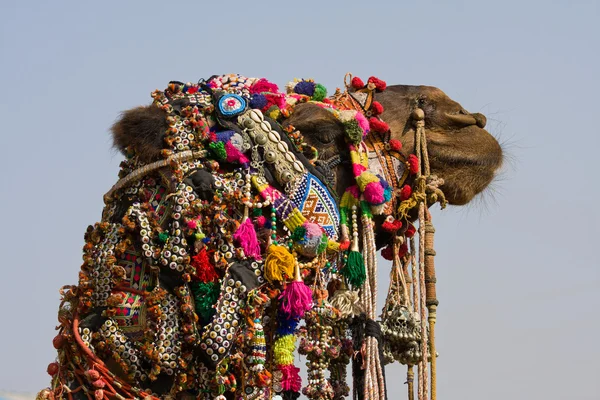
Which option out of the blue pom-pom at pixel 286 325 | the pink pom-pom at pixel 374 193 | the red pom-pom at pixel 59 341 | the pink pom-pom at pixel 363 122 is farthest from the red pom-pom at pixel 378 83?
the red pom-pom at pixel 59 341

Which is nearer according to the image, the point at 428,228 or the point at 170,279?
the point at 170,279

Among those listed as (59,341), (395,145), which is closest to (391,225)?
(395,145)

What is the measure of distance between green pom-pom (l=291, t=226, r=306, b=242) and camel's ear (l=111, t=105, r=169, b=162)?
73 cm

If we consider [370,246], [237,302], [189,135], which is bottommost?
[237,302]

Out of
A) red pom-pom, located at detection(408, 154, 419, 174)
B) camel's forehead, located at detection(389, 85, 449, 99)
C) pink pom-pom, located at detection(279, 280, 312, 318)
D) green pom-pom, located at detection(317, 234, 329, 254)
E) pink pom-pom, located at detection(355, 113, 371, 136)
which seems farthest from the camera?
camel's forehead, located at detection(389, 85, 449, 99)

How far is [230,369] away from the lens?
4.97 meters

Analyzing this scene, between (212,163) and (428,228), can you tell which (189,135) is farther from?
(428,228)

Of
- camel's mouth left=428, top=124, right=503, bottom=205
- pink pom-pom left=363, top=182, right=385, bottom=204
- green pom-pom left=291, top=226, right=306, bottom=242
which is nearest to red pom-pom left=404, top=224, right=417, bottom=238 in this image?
camel's mouth left=428, top=124, right=503, bottom=205

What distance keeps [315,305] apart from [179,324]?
67 centimetres

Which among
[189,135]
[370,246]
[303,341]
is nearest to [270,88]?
[189,135]

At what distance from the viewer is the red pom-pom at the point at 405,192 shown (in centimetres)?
558

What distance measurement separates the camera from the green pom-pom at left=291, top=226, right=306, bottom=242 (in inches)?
203

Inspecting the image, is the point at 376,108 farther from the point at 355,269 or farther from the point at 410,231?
the point at 355,269

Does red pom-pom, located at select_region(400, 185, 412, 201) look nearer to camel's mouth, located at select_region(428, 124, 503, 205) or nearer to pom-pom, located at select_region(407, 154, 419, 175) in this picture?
pom-pom, located at select_region(407, 154, 419, 175)
